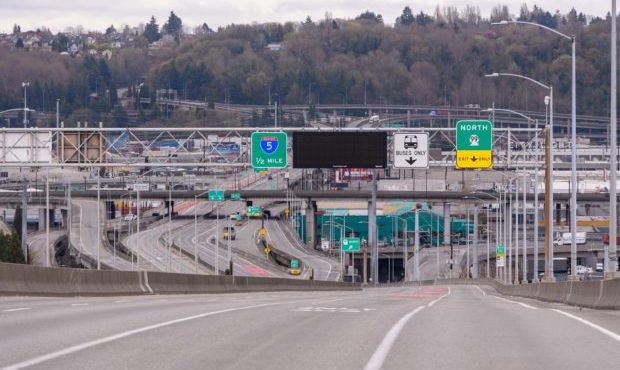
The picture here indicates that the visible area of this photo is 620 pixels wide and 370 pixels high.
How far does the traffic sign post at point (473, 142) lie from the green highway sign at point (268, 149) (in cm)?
826

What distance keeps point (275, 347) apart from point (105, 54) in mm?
186005

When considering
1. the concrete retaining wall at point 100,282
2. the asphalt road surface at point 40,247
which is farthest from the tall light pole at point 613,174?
the asphalt road surface at point 40,247

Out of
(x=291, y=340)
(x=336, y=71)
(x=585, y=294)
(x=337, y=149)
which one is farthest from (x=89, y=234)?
(x=291, y=340)

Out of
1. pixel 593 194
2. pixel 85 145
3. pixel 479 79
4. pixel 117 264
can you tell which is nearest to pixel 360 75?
pixel 479 79

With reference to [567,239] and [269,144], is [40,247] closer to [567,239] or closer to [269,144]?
[269,144]

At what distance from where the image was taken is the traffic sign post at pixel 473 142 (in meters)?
58.8

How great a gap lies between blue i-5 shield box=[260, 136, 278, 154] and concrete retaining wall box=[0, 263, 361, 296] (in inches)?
286

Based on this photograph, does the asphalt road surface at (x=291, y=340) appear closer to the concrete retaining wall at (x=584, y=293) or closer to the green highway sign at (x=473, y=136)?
the concrete retaining wall at (x=584, y=293)

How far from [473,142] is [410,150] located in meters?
3.18

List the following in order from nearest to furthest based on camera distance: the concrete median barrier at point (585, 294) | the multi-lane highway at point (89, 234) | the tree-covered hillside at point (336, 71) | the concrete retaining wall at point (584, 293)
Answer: the concrete retaining wall at point (584, 293) < the concrete median barrier at point (585, 294) < the multi-lane highway at point (89, 234) < the tree-covered hillside at point (336, 71)

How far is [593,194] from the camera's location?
120 meters

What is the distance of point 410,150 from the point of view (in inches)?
2379

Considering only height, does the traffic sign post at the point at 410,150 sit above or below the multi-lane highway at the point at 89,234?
above

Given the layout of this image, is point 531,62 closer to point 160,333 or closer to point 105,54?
point 105,54
